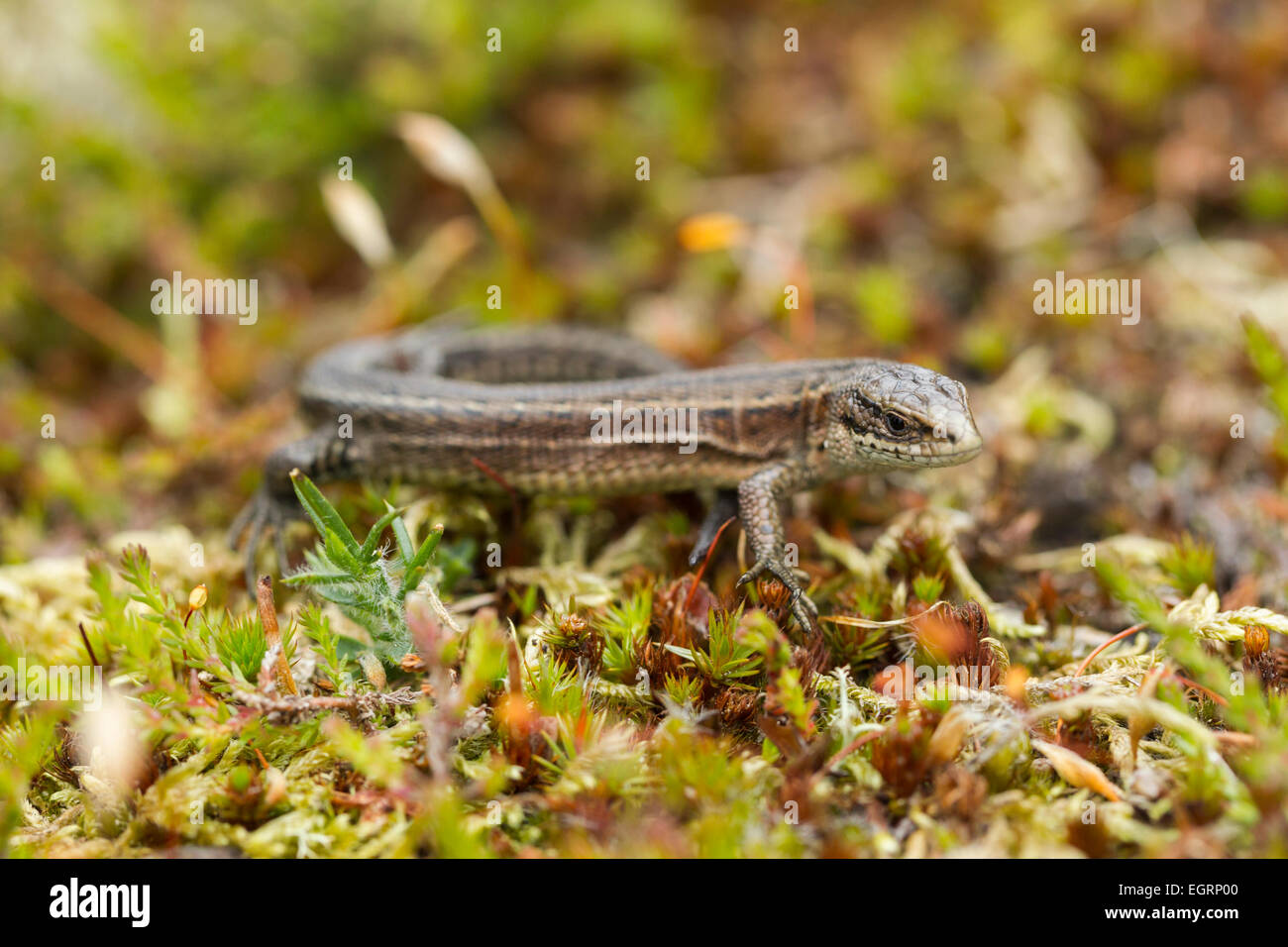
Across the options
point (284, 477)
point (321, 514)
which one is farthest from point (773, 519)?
point (284, 477)

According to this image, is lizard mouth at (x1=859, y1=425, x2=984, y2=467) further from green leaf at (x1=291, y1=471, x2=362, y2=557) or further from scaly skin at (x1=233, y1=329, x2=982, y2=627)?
green leaf at (x1=291, y1=471, x2=362, y2=557)

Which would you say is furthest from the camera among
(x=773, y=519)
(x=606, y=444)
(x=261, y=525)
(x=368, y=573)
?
(x=261, y=525)

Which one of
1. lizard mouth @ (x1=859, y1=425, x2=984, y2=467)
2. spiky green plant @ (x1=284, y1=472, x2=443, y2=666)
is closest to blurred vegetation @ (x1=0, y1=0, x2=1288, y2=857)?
spiky green plant @ (x1=284, y1=472, x2=443, y2=666)

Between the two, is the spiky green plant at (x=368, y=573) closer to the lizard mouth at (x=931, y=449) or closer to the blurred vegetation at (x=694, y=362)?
the blurred vegetation at (x=694, y=362)

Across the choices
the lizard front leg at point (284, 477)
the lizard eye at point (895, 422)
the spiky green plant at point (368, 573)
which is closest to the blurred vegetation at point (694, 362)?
the spiky green plant at point (368, 573)

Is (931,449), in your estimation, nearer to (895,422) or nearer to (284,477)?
(895,422)

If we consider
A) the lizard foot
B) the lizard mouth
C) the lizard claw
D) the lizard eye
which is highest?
the lizard eye

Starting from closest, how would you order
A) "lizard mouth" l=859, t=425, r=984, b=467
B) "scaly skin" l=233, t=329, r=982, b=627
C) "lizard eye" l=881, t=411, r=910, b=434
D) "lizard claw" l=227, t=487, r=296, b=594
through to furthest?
"lizard mouth" l=859, t=425, r=984, b=467 < "lizard eye" l=881, t=411, r=910, b=434 < "scaly skin" l=233, t=329, r=982, b=627 < "lizard claw" l=227, t=487, r=296, b=594
